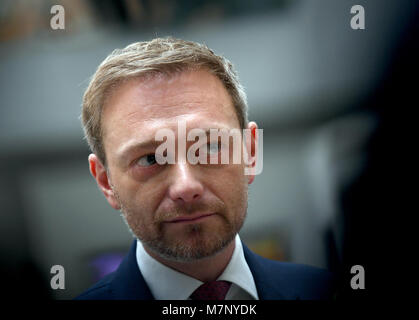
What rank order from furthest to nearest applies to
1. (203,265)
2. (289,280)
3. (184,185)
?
(289,280)
(203,265)
(184,185)

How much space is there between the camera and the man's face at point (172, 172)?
1.12 m

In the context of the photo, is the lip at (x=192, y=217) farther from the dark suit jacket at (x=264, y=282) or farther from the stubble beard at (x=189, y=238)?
the dark suit jacket at (x=264, y=282)

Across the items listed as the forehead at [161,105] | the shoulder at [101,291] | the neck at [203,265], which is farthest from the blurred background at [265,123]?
the forehead at [161,105]

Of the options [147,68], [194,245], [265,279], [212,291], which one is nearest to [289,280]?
[265,279]

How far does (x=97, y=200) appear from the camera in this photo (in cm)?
136

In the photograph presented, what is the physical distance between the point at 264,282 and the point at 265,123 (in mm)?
512

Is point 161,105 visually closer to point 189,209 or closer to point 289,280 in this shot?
point 189,209

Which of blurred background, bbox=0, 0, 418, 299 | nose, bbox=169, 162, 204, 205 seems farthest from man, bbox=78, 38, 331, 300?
blurred background, bbox=0, 0, 418, 299

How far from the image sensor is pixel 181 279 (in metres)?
Answer: 1.24

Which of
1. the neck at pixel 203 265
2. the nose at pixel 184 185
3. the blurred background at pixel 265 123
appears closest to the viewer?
the nose at pixel 184 185

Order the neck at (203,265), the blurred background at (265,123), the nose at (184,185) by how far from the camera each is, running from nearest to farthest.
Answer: the nose at (184,185) → the neck at (203,265) → the blurred background at (265,123)
